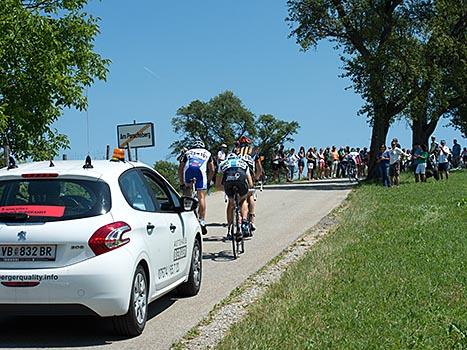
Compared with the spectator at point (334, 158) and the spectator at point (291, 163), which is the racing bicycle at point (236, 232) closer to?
the spectator at point (291, 163)

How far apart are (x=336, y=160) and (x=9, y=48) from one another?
98.9 ft

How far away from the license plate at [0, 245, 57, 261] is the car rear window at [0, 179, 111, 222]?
27 centimetres

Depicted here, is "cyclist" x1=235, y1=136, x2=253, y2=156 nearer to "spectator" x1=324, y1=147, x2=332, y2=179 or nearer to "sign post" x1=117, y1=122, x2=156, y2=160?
"sign post" x1=117, y1=122, x2=156, y2=160

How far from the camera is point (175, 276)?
9.04 m

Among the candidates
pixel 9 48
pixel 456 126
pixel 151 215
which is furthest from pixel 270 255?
pixel 456 126

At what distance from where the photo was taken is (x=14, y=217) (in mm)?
7355

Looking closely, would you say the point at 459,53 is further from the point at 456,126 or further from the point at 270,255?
the point at 270,255

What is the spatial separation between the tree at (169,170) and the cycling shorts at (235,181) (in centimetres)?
1324

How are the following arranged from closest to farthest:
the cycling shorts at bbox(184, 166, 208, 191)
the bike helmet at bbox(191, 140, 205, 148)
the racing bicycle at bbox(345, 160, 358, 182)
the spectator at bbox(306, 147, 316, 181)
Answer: the cycling shorts at bbox(184, 166, 208, 191)
the bike helmet at bbox(191, 140, 205, 148)
the racing bicycle at bbox(345, 160, 358, 182)
the spectator at bbox(306, 147, 316, 181)

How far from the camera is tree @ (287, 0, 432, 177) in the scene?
36125 millimetres

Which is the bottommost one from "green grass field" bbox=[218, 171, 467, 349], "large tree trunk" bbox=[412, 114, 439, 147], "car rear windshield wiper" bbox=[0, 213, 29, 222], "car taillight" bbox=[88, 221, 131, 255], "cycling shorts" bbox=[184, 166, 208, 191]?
"green grass field" bbox=[218, 171, 467, 349]

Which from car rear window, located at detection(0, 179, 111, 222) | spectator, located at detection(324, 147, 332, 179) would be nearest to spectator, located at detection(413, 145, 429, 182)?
spectator, located at detection(324, 147, 332, 179)

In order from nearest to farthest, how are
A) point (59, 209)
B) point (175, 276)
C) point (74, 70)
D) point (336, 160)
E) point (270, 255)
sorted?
1. point (59, 209)
2. point (175, 276)
3. point (270, 255)
4. point (74, 70)
5. point (336, 160)

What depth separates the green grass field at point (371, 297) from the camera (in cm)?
679
